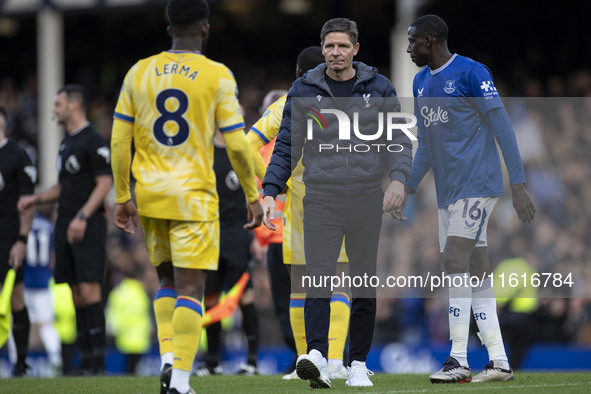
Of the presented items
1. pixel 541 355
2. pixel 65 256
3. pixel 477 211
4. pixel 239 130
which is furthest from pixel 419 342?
pixel 239 130

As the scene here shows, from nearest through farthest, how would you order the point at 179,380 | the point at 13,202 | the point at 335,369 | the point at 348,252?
the point at 179,380 → the point at 348,252 → the point at 335,369 → the point at 13,202

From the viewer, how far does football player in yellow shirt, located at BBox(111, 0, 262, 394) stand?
5.72m

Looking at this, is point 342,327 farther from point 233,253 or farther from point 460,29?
point 460,29

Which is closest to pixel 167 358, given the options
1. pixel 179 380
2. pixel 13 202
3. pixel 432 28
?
pixel 179 380

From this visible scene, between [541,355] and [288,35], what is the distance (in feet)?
37.9

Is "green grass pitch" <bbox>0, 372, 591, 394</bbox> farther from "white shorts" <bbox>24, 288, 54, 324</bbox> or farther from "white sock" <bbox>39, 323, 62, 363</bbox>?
"white shorts" <bbox>24, 288, 54, 324</bbox>

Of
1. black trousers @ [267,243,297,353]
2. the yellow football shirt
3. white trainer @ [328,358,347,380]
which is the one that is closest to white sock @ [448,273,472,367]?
white trainer @ [328,358,347,380]

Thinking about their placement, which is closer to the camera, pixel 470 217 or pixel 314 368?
pixel 314 368

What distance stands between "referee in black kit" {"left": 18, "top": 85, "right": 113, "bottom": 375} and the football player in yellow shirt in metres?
3.36

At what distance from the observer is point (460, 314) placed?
673 centimetres

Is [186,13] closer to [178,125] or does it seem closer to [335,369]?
[178,125]

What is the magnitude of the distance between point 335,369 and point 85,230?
9.95 ft

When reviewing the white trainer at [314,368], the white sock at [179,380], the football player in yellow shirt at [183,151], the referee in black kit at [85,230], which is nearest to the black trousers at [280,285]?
the referee in black kit at [85,230]

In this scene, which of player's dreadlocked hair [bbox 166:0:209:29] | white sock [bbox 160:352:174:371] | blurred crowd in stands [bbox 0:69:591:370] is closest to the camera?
player's dreadlocked hair [bbox 166:0:209:29]
